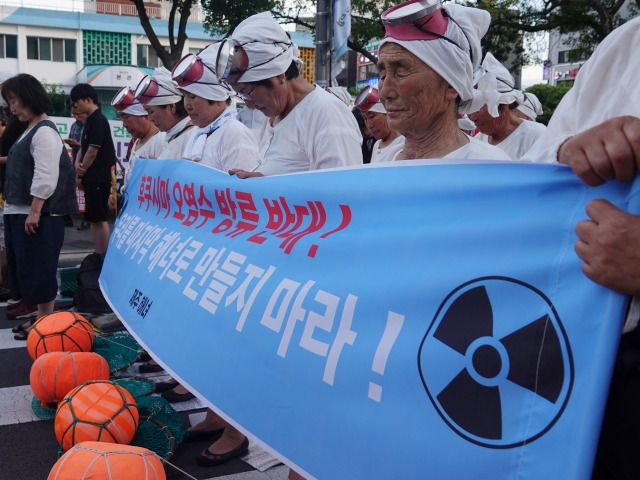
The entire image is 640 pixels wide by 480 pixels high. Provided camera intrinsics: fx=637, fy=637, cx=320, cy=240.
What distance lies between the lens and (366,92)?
19.3 feet

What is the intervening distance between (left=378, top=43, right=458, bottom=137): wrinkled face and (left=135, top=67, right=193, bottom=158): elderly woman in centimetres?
265

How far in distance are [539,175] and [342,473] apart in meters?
0.82

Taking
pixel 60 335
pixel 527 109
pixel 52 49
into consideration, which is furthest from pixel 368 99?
pixel 52 49

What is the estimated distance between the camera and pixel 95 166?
25.3 ft

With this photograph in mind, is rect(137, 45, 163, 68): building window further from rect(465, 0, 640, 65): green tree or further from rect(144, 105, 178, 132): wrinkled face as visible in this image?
rect(144, 105, 178, 132): wrinkled face

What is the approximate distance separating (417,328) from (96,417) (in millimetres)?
2297

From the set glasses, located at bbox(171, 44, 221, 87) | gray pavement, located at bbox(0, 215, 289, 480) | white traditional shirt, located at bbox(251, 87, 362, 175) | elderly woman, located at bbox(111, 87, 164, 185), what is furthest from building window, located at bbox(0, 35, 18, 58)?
white traditional shirt, located at bbox(251, 87, 362, 175)

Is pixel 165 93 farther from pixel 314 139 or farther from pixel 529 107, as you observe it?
pixel 529 107

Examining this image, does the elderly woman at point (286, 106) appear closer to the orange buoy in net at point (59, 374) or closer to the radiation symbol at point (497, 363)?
the radiation symbol at point (497, 363)

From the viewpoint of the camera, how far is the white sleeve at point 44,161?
17.2 ft

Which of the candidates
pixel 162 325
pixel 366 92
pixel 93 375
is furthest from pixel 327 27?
pixel 162 325

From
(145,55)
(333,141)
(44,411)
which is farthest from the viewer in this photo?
(145,55)

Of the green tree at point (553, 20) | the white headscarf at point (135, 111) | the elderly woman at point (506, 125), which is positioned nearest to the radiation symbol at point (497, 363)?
the elderly woman at point (506, 125)

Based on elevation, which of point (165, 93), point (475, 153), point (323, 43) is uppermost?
point (323, 43)
